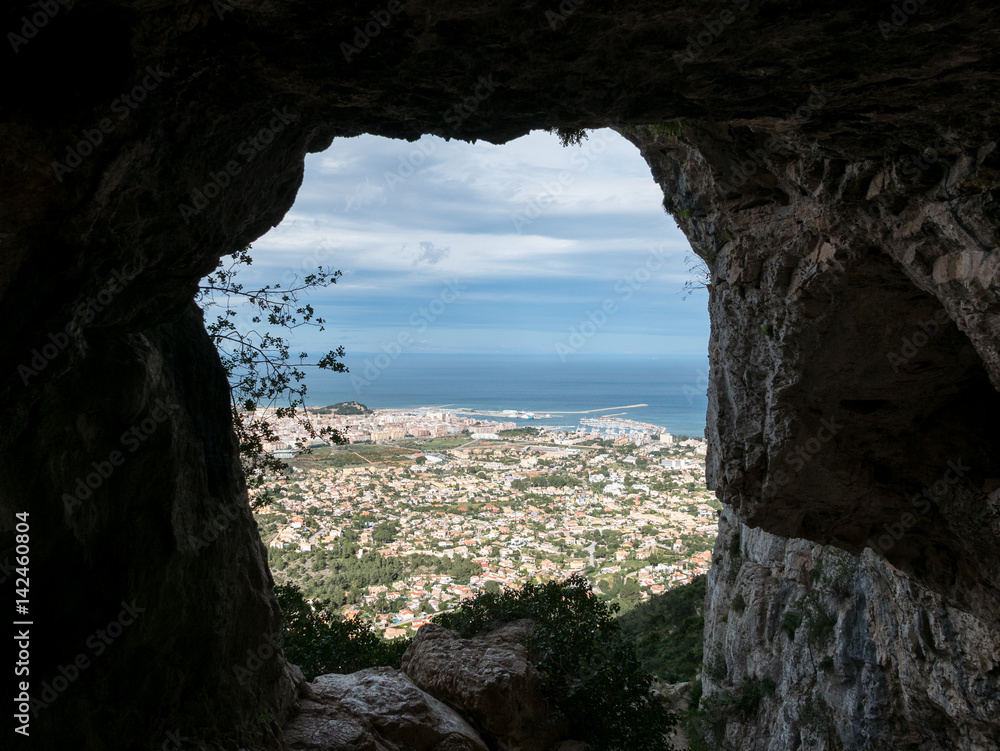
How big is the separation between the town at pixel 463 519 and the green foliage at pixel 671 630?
1699 millimetres

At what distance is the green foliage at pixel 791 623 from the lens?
41.9 ft

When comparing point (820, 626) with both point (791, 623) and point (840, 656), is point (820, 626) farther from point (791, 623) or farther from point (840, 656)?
point (791, 623)

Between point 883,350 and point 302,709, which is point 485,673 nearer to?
point 302,709

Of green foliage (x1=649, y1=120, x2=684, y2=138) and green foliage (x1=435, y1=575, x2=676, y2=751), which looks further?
green foliage (x1=435, y1=575, x2=676, y2=751)

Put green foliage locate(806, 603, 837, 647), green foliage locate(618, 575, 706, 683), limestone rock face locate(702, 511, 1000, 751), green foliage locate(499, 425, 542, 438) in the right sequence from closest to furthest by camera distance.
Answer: limestone rock face locate(702, 511, 1000, 751) < green foliage locate(806, 603, 837, 647) < green foliage locate(618, 575, 706, 683) < green foliage locate(499, 425, 542, 438)

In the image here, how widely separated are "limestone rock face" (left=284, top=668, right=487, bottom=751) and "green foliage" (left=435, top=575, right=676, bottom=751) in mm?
2082

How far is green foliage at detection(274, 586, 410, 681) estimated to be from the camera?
11891 millimetres

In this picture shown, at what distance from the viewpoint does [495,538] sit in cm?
3591

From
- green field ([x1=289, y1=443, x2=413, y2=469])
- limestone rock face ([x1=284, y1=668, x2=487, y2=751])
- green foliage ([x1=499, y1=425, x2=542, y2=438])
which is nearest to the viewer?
limestone rock face ([x1=284, y1=668, x2=487, y2=751])

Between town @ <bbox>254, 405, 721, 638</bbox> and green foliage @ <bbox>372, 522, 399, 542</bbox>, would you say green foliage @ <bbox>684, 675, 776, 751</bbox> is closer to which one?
town @ <bbox>254, 405, 721, 638</bbox>

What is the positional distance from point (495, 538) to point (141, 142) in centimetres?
3431

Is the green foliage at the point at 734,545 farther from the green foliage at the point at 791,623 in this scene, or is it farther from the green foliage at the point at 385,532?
the green foliage at the point at 385,532

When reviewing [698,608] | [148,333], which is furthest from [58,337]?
[698,608]

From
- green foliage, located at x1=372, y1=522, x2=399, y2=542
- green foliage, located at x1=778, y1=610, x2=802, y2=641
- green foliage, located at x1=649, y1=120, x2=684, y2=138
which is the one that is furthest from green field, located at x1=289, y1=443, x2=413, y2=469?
green foliage, located at x1=649, y1=120, x2=684, y2=138
